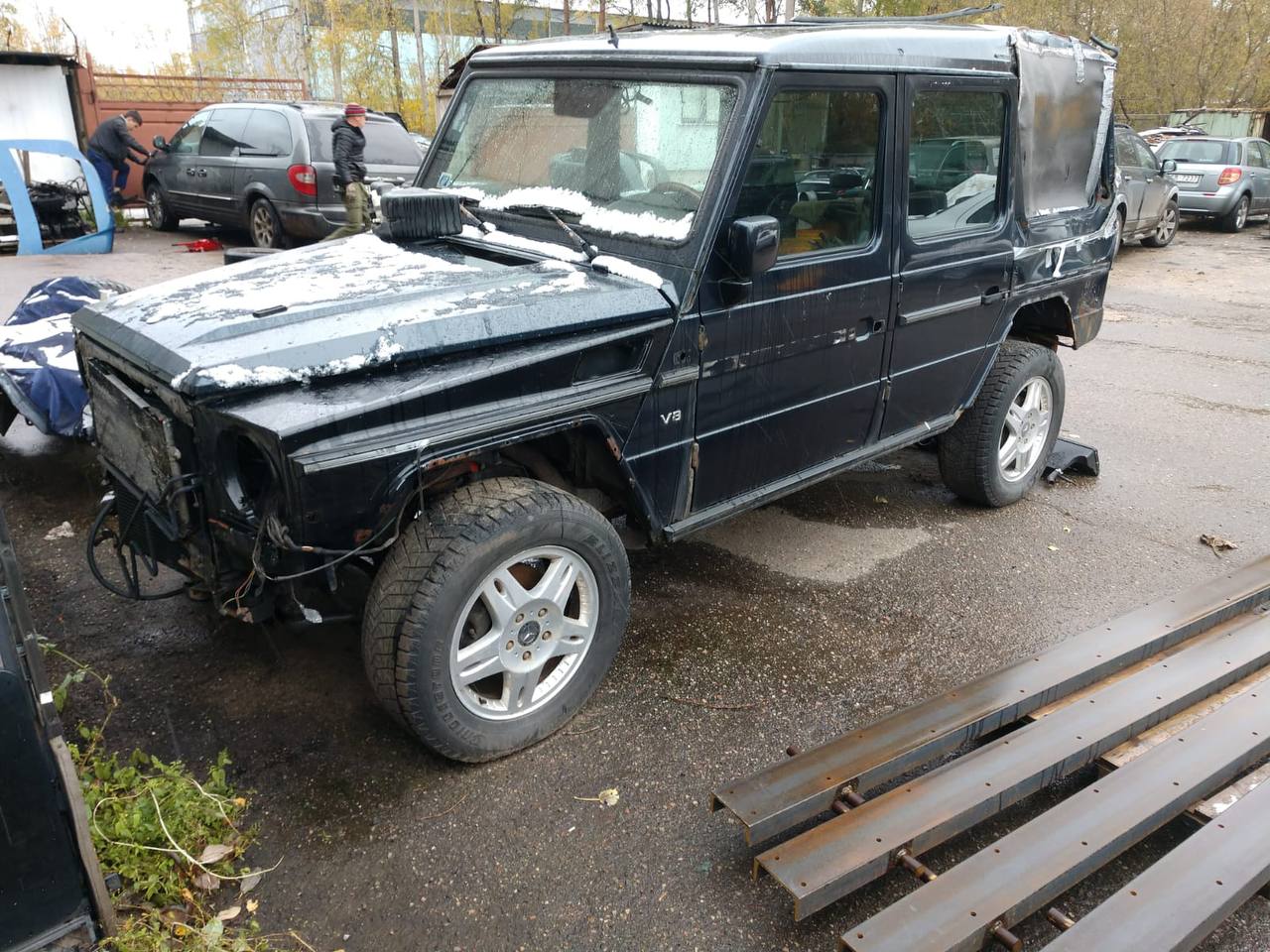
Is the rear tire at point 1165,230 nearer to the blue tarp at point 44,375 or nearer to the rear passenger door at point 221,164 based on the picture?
the rear passenger door at point 221,164

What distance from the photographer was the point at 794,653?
3.60 m

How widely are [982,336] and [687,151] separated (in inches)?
75.5

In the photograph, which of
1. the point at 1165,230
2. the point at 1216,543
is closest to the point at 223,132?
the point at 1216,543

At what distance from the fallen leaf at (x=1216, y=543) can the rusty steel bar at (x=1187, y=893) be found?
227cm

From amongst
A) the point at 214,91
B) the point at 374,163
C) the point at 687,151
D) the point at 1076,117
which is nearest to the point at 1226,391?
the point at 1076,117

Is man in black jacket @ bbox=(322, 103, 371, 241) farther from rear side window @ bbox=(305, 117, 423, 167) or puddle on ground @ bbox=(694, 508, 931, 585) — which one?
puddle on ground @ bbox=(694, 508, 931, 585)

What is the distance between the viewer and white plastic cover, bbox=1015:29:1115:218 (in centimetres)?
423

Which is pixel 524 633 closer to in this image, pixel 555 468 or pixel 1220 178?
pixel 555 468

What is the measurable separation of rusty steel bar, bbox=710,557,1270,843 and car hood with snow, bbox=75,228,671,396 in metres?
1.46

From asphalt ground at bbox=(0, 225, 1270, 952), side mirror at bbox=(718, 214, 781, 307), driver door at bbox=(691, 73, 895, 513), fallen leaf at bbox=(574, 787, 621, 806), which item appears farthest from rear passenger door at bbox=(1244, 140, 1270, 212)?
fallen leaf at bbox=(574, 787, 621, 806)

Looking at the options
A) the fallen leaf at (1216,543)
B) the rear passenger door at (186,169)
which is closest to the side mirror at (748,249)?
the fallen leaf at (1216,543)

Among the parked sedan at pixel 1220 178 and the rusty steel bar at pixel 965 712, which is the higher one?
the parked sedan at pixel 1220 178

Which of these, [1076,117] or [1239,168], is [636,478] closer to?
[1076,117]

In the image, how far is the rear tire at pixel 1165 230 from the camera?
46.1 ft
